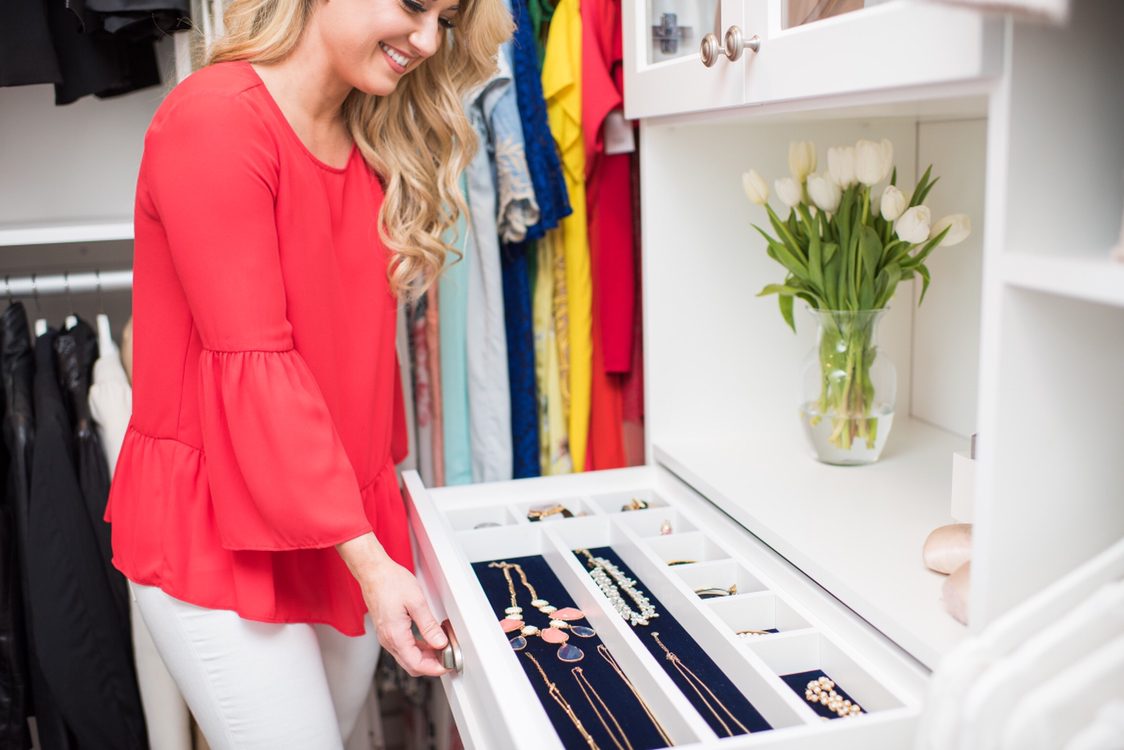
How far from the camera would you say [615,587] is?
3.88 ft

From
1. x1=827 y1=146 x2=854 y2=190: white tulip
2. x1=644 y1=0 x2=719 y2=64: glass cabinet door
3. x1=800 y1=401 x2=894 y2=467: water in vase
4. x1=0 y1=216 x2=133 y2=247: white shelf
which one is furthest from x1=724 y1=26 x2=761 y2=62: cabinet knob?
x1=0 y1=216 x2=133 y2=247: white shelf

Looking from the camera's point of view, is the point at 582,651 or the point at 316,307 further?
the point at 316,307

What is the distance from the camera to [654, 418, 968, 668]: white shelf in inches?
38.1

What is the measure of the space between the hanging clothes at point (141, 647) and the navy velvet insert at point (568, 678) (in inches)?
26.9

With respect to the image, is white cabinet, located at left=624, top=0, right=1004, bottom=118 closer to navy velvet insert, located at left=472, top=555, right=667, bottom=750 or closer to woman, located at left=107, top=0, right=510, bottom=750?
woman, located at left=107, top=0, right=510, bottom=750

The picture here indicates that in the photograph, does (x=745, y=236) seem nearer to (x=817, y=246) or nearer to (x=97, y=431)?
(x=817, y=246)

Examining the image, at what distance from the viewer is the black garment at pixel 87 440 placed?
1.56 meters

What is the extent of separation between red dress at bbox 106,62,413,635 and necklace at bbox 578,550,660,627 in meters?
0.27

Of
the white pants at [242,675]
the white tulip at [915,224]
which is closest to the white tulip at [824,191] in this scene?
the white tulip at [915,224]

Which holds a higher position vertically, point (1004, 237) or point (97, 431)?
point (1004, 237)

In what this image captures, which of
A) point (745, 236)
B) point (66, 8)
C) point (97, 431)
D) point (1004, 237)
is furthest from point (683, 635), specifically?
point (66, 8)

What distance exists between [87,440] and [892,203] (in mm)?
1179

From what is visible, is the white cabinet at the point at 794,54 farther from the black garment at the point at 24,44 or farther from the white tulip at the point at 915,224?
the black garment at the point at 24,44

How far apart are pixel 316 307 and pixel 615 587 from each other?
0.46 m
